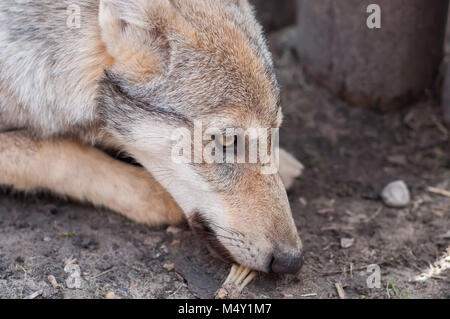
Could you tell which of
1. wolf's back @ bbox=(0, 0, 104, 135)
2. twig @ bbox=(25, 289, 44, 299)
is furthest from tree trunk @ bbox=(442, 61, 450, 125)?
twig @ bbox=(25, 289, 44, 299)

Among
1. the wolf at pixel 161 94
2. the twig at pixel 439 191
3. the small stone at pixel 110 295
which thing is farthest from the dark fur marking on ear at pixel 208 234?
the twig at pixel 439 191

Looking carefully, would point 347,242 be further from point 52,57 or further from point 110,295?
point 52,57

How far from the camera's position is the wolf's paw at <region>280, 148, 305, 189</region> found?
4.70 meters

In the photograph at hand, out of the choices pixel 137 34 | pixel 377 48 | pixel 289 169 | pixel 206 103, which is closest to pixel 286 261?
pixel 206 103

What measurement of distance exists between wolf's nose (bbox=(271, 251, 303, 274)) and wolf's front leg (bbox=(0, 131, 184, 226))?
0.97 metres

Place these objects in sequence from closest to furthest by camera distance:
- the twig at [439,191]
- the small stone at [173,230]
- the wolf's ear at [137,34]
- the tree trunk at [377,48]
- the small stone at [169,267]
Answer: the wolf's ear at [137,34] → the small stone at [169,267] → the small stone at [173,230] → the twig at [439,191] → the tree trunk at [377,48]

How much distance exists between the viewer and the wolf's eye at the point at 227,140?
11.5ft

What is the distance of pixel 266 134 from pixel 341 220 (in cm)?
128

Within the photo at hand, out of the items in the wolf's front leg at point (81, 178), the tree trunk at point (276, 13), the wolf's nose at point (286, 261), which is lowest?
the wolf's nose at point (286, 261)

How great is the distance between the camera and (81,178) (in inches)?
163

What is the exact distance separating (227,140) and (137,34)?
908 millimetres

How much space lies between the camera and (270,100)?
12.0 feet

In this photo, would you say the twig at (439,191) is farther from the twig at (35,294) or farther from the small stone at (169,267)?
the twig at (35,294)

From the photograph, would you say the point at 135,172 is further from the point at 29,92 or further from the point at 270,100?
the point at 270,100
